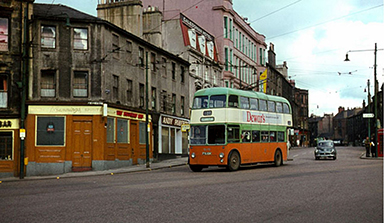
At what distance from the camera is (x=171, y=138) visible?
42844mm

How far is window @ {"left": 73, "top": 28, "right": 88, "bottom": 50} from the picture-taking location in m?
31.2

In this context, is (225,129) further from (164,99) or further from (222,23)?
(222,23)

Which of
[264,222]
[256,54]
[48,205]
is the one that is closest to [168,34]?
[256,54]

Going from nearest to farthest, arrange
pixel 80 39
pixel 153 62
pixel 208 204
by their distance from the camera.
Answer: pixel 208 204 → pixel 80 39 → pixel 153 62

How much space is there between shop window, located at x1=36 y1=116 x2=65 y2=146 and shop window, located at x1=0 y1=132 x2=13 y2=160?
1640 millimetres

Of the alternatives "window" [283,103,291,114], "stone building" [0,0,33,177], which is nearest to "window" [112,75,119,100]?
"stone building" [0,0,33,177]

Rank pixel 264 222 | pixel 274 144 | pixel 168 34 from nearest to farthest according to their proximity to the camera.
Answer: pixel 264 222
pixel 274 144
pixel 168 34

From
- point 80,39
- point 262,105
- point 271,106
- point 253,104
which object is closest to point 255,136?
point 253,104

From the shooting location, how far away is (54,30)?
30719mm

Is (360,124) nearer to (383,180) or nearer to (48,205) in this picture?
(383,180)

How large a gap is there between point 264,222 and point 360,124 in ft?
453

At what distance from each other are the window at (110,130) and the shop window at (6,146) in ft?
20.3

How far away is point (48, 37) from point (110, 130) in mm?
7312

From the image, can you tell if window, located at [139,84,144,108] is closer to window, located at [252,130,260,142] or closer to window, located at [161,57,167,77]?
window, located at [161,57,167,77]
